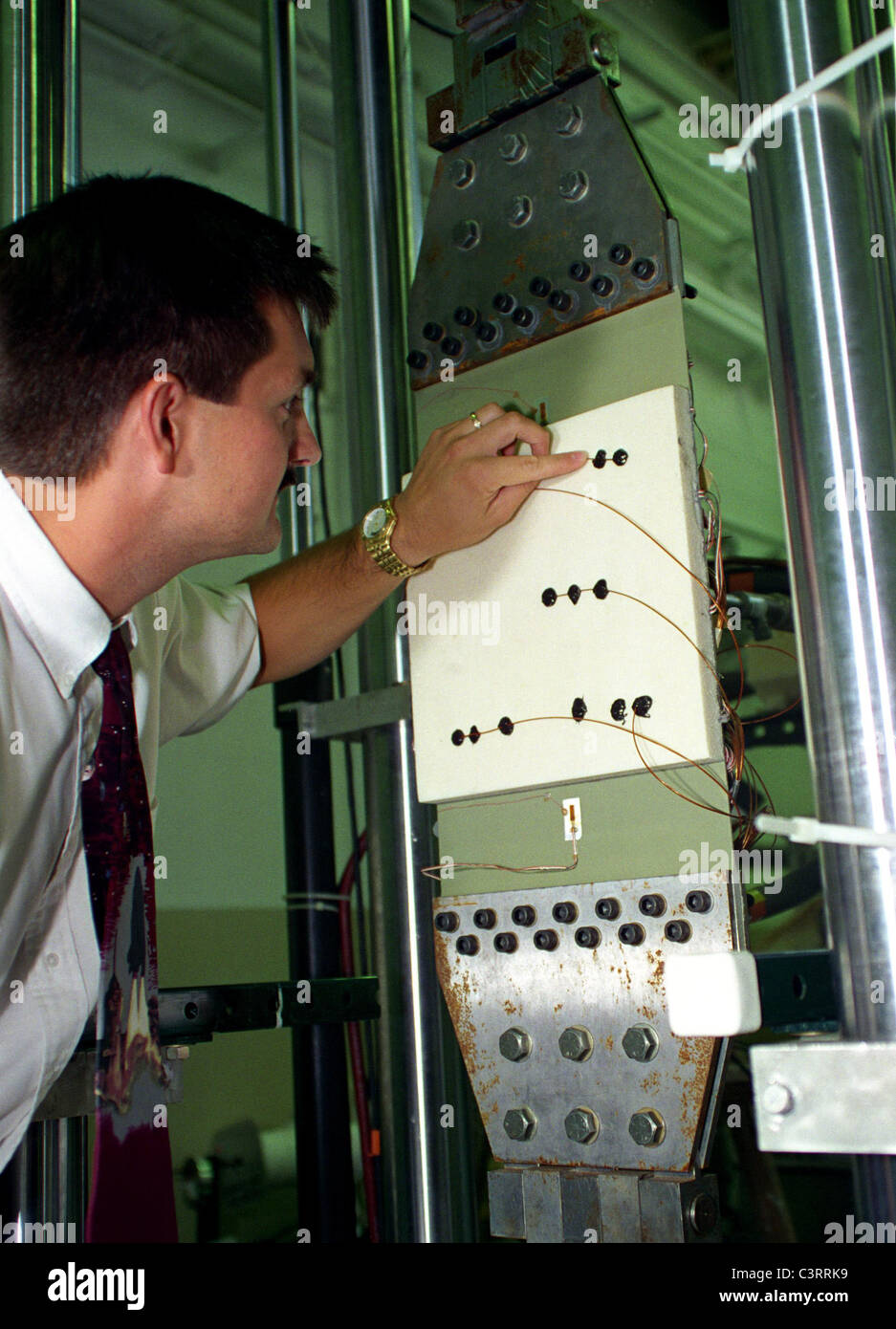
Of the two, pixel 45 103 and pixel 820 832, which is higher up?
pixel 45 103

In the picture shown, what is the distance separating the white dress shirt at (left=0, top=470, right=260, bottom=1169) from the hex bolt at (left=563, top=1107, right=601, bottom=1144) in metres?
0.50

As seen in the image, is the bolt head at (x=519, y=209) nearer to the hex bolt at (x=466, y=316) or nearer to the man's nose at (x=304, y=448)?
the hex bolt at (x=466, y=316)

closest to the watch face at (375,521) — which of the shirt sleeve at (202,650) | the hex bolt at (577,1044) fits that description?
the shirt sleeve at (202,650)

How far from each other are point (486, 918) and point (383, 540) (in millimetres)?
437

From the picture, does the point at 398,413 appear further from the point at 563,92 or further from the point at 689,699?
the point at 689,699

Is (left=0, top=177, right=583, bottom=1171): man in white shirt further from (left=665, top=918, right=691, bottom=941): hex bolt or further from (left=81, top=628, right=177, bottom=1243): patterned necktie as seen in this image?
(left=665, top=918, right=691, bottom=941): hex bolt

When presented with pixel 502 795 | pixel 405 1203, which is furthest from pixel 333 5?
pixel 405 1203

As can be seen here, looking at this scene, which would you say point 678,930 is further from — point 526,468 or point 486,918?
point 526,468

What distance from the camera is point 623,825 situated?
1136mm

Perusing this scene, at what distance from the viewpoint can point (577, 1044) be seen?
1.11 m

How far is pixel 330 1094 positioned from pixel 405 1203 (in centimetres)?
18

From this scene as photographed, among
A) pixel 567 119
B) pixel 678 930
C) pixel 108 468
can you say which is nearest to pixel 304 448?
pixel 108 468

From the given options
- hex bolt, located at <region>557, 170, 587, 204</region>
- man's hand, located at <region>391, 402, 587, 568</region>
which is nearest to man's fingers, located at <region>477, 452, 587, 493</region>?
man's hand, located at <region>391, 402, 587, 568</region>

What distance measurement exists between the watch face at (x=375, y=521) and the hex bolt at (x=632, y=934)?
0.53 metres
